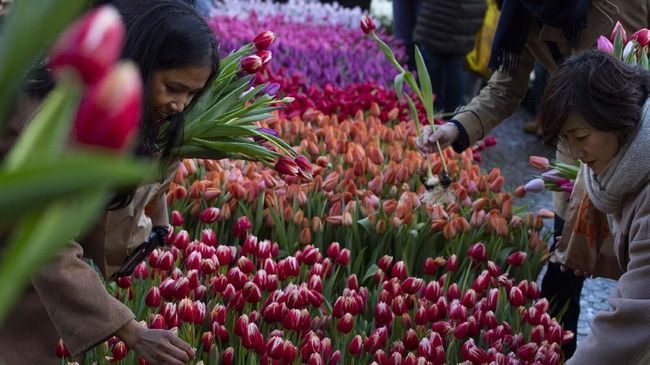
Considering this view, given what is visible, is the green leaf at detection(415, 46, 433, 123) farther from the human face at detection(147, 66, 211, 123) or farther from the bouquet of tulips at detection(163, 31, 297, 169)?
the human face at detection(147, 66, 211, 123)

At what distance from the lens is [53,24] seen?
60 centimetres

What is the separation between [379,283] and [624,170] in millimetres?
886

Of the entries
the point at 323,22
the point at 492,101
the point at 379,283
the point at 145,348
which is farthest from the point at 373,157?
the point at 323,22

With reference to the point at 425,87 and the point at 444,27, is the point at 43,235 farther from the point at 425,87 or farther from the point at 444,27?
the point at 444,27

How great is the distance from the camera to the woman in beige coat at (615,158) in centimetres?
202

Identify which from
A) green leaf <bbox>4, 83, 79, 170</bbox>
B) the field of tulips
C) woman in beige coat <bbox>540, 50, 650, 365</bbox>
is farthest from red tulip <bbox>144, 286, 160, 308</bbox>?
green leaf <bbox>4, 83, 79, 170</bbox>

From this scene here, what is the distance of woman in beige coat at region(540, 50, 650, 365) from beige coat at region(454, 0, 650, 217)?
901 mm

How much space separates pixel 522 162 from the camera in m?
6.91

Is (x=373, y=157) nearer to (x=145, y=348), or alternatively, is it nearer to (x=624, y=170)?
(x=624, y=170)

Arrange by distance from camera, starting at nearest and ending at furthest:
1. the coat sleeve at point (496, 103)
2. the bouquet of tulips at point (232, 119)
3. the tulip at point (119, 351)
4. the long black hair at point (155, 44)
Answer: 1. the long black hair at point (155, 44)
2. the tulip at point (119, 351)
3. the bouquet of tulips at point (232, 119)
4. the coat sleeve at point (496, 103)

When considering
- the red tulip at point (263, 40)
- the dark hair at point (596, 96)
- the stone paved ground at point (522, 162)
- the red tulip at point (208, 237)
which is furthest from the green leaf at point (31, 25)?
the stone paved ground at point (522, 162)

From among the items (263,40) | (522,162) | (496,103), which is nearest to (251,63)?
(263,40)

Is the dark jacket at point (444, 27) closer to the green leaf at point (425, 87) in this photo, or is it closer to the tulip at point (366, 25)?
the green leaf at point (425, 87)

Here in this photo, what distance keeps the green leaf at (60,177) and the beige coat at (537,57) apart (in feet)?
8.86
